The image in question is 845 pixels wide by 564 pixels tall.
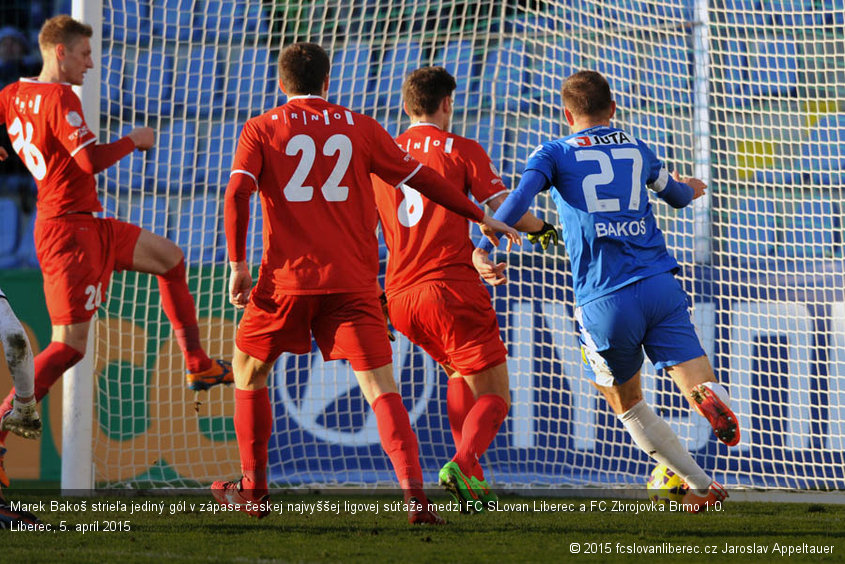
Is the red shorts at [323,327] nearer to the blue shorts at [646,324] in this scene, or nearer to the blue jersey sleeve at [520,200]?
the blue jersey sleeve at [520,200]

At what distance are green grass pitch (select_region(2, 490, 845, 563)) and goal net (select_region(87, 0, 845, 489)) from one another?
37.1 inches

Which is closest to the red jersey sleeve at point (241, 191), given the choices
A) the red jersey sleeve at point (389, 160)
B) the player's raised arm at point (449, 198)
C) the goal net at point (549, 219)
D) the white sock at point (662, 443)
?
the red jersey sleeve at point (389, 160)

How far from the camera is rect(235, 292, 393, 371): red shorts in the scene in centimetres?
423

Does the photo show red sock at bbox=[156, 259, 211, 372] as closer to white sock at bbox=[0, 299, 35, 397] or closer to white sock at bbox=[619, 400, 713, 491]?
white sock at bbox=[0, 299, 35, 397]

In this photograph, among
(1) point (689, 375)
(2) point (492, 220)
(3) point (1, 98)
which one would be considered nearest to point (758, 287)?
(1) point (689, 375)

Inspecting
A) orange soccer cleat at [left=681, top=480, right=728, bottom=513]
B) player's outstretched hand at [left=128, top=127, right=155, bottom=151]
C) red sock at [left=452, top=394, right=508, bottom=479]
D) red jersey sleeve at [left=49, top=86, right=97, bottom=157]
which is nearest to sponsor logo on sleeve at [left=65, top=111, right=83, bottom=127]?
red jersey sleeve at [left=49, top=86, right=97, bottom=157]

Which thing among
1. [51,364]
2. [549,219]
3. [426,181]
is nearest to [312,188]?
[426,181]

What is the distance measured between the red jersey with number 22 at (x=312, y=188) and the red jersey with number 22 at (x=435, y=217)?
1.91ft

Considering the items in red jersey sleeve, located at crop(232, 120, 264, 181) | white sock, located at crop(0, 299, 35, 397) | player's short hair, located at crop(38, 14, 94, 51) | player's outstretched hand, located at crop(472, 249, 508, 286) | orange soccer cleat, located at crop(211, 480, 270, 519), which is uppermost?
player's short hair, located at crop(38, 14, 94, 51)

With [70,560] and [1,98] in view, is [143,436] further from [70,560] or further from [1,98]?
Result: [70,560]

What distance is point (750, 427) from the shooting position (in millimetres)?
6309

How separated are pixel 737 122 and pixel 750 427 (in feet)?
6.09

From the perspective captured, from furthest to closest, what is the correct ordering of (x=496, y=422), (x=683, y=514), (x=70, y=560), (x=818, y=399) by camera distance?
(x=818, y=399)
(x=683, y=514)
(x=496, y=422)
(x=70, y=560)

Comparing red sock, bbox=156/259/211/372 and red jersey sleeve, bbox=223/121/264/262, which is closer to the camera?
red jersey sleeve, bbox=223/121/264/262
